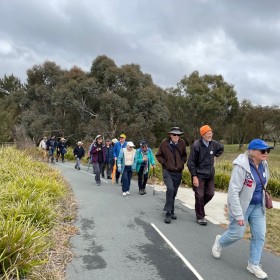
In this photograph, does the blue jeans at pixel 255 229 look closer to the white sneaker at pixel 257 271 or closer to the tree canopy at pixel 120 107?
the white sneaker at pixel 257 271

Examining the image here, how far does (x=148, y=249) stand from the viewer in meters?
5.41

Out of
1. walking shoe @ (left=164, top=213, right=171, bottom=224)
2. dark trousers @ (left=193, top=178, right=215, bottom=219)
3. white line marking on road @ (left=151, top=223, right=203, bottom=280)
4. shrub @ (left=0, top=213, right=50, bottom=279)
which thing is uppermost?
dark trousers @ (left=193, top=178, right=215, bottom=219)

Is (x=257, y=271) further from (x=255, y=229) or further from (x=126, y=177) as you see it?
(x=126, y=177)

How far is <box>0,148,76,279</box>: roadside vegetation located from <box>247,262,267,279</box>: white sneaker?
2.56 meters

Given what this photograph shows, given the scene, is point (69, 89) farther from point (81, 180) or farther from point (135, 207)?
point (135, 207)

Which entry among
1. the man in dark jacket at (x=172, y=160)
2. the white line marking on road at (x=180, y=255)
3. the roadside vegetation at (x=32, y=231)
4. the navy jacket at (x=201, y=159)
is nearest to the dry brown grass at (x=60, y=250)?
the roadside vegetation at (x=32, y=231)

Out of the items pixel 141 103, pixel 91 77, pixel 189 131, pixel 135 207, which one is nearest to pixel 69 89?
pixel 91 77

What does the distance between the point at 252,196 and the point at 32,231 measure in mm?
2998

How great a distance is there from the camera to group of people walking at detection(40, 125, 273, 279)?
4441mm

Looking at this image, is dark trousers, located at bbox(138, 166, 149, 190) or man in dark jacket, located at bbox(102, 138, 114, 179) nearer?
dark trousers, located at bbox(138, 166, 149, 190)

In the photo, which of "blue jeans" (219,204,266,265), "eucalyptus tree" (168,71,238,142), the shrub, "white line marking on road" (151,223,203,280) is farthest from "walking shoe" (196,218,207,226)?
"eucalyptus tree" (168,71,238,142)

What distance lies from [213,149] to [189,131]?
3493 centimetres

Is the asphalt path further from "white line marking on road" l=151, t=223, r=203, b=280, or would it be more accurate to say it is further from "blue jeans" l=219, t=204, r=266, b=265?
"blue jeans" l=219, t=204, r=266, b=265

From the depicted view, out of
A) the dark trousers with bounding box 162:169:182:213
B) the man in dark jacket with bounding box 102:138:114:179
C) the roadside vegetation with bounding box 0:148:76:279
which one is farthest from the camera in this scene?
the man in dark jacket with bounding box 102:138:114:179
